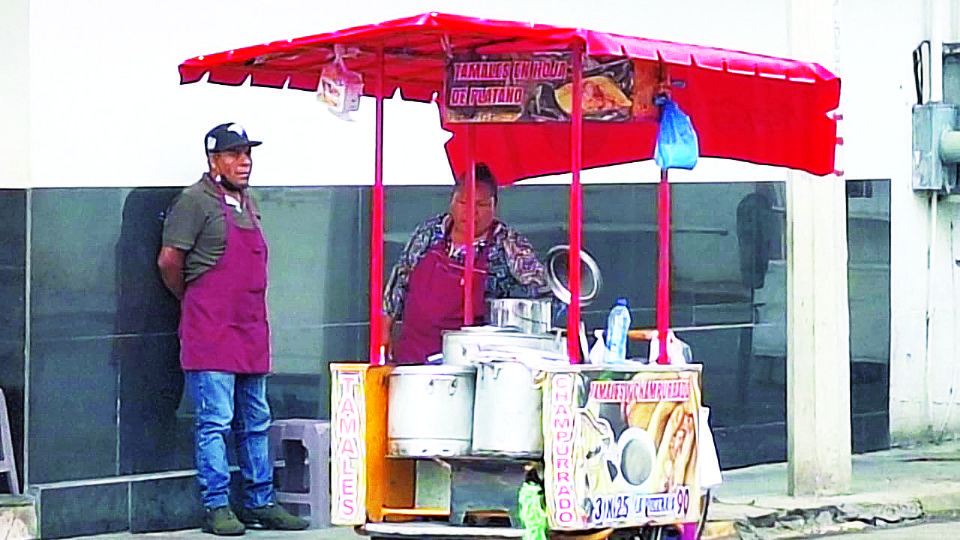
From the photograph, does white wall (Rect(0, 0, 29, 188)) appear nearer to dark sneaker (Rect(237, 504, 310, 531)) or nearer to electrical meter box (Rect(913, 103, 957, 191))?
dark sneaker (Rect(237, 504, 310, 531))

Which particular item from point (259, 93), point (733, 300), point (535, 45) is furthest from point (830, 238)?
point (535, 45)

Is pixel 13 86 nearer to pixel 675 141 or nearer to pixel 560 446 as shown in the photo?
pixel 675 141

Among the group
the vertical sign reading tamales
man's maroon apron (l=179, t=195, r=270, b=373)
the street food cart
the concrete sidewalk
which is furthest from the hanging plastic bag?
the concrete sidewalk

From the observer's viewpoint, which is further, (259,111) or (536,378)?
(259,111)

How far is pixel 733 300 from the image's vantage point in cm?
1175

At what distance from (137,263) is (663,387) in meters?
3.28

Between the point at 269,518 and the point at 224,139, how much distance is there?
1.93 metres

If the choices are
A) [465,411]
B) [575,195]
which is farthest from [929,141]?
[465,411]

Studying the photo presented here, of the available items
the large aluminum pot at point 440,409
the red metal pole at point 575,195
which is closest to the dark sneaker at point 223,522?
the large aluminum pot at point 440,409

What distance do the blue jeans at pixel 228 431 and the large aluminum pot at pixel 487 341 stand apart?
2.26m

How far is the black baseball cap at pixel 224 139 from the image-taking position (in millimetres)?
9062

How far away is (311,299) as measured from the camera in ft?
32.3

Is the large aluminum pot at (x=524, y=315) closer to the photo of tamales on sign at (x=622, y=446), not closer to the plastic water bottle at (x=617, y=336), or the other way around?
the plastic water bottle at (x=617, y=336)

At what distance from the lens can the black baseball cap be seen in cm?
906
